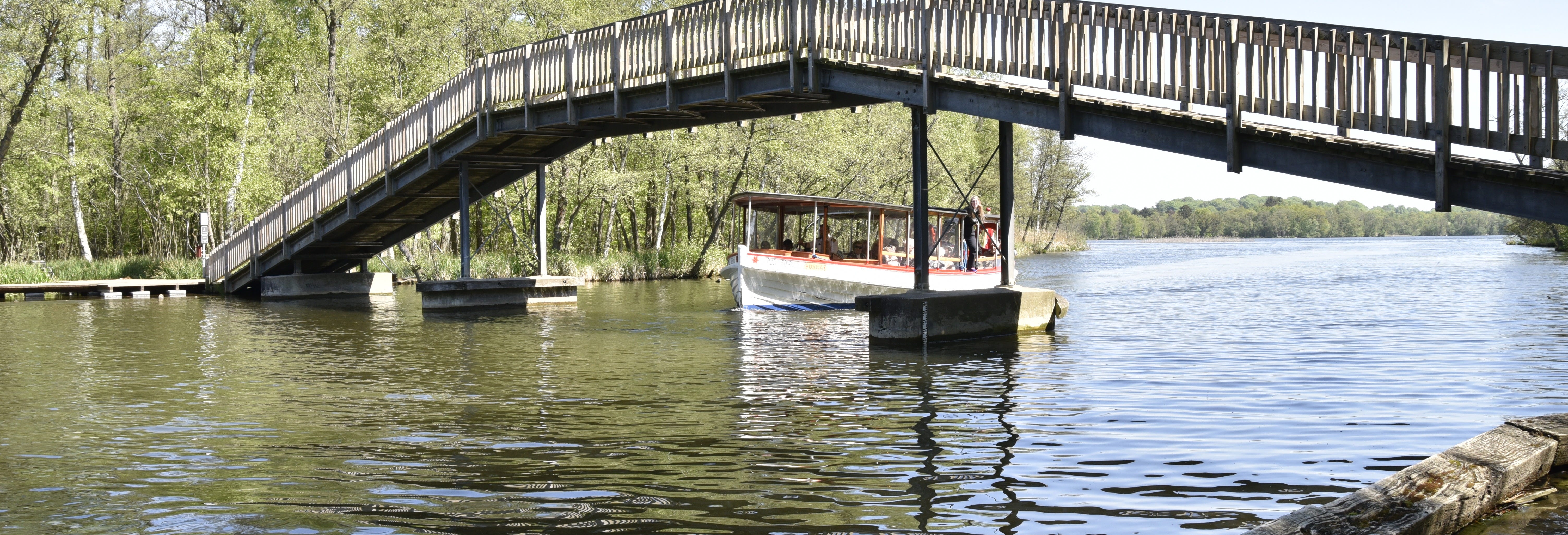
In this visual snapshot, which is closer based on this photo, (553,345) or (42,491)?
(42,491)

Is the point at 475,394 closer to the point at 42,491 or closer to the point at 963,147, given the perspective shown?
the point at 42,491

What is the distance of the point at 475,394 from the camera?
512 inches

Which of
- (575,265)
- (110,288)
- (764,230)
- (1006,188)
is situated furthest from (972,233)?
(110,288)

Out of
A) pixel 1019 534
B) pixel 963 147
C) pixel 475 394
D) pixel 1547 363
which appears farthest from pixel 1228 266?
pixel 1019 534

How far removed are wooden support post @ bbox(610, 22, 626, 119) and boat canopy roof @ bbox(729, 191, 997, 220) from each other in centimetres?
473

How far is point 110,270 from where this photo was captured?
42.8 metres

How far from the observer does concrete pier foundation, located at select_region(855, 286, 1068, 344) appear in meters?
18.1

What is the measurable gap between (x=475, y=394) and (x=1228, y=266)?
162 feet

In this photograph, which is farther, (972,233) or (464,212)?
(464,212)

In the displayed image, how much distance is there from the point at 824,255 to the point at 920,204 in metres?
9.03

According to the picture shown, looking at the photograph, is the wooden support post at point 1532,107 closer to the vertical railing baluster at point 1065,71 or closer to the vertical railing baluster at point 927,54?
the vertical railing baluster at point 1065,71

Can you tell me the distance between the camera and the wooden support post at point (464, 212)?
2786 centimetres

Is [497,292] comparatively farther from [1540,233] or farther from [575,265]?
[1540,233]

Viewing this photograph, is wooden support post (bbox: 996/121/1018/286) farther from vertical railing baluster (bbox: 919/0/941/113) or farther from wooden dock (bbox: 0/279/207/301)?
wooden dock (bbox: 0/279/207/301)
